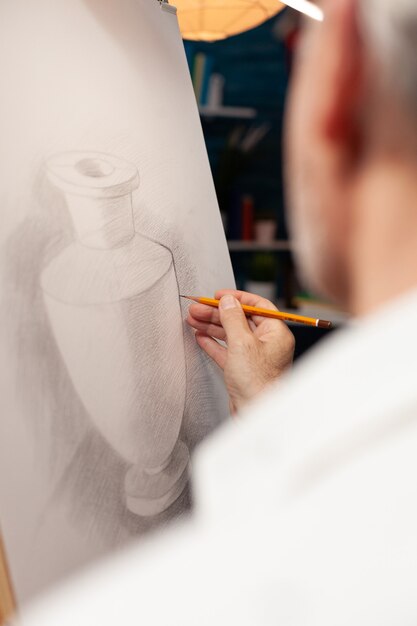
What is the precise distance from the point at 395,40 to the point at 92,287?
471 mm

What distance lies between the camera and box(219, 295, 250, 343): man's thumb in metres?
0.82

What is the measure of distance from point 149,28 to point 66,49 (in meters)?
0.16

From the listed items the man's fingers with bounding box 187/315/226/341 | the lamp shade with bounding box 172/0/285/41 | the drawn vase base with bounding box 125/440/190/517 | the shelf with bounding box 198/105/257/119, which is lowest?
the shelf with bounding box 198/105/257/119

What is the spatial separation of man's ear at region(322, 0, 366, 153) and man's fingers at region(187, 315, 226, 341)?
49 cm

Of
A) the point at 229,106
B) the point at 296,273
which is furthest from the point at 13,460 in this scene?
the point at 229,106

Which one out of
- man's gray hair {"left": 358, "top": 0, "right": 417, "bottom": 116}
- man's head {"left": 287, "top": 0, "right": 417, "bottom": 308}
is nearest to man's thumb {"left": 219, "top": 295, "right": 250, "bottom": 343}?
man's head {"left": 287, "top": 0, "right": 417, "bottom": 308}

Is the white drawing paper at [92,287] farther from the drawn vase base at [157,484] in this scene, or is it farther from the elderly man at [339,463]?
the elderly man at [339,463]

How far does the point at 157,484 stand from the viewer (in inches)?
28.5

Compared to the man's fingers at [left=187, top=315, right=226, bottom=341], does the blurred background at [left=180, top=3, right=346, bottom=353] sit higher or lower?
lower

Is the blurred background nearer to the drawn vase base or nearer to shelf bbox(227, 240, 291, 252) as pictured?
shelf bbox(227, 240, 291, 252)

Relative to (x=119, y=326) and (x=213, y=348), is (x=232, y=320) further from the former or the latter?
(x=119, y=326)

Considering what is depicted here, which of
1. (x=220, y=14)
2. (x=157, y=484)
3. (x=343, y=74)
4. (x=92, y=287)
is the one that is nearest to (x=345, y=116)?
(x=343, y=74)

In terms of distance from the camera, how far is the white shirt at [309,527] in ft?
0.81

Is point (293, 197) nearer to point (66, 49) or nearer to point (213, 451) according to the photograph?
point (213, 451)
